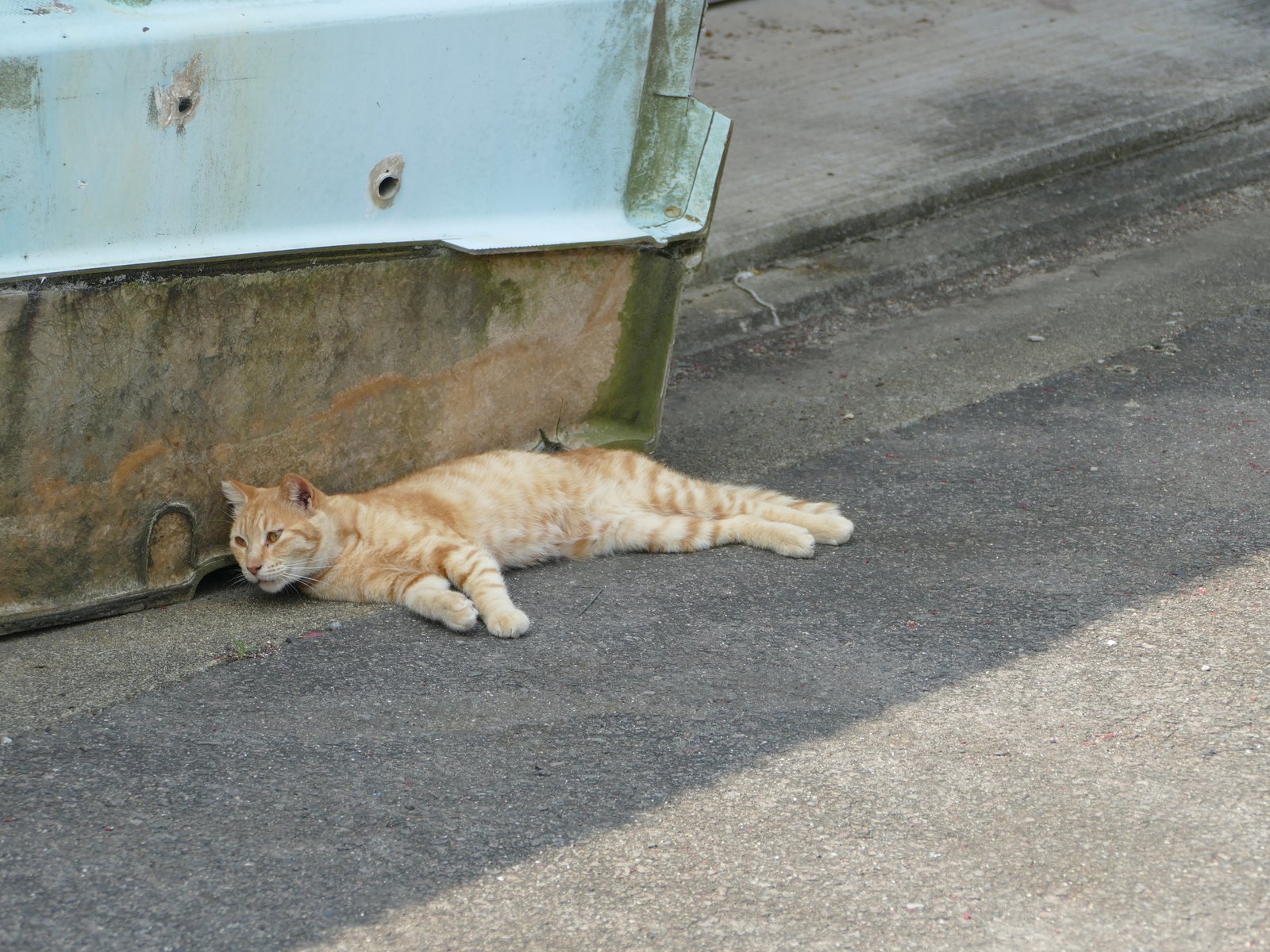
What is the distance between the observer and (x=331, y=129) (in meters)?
4.03

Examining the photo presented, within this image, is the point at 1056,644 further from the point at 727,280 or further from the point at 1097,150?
the point at 1097,150

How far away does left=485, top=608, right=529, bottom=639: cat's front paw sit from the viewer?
4.05 metres

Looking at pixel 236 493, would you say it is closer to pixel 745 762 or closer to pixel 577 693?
pixel 577 693

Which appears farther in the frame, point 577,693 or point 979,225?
point 979,225

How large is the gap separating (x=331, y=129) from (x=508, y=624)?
4.86ft

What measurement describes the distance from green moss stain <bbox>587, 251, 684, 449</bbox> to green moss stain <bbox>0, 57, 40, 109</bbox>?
1.90 metres

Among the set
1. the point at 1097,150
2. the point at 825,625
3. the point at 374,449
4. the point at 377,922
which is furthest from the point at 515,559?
the point at 1097,150

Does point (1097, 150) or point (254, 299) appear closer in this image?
point (254, 299)

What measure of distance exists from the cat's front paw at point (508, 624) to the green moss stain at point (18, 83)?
1.80m

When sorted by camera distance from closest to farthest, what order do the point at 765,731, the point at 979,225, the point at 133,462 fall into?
the point at 765,731 < the point at 133,462 < the point at 979,225

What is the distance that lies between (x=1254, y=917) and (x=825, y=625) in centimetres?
152

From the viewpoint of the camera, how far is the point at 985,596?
421 cm

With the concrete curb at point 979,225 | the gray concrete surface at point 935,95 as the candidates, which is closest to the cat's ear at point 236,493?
the concrete curb at point 979,225

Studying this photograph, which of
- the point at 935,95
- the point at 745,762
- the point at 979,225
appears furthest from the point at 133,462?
the point at 935,95
